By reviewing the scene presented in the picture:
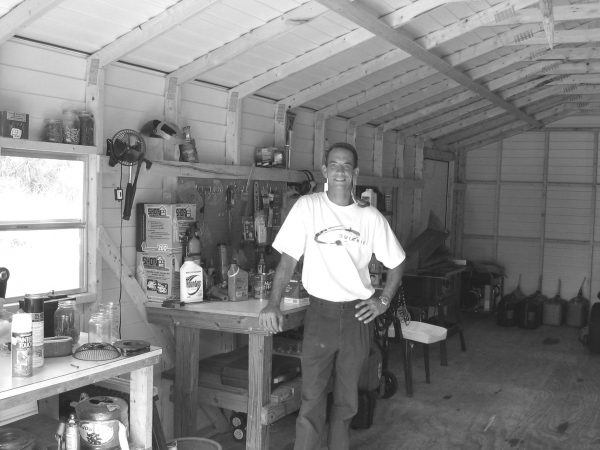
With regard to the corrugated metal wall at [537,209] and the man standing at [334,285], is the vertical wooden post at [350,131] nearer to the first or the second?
the man standing at [334,285]

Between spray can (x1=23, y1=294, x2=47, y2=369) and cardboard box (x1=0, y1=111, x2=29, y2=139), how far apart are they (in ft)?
2.85

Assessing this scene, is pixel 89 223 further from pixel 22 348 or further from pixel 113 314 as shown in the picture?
pixel 22 348

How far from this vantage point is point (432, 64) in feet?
16.8

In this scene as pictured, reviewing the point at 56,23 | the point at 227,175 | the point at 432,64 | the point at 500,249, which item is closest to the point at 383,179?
the point at 432,64

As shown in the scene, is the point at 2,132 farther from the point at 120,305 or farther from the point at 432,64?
the point at 432,64

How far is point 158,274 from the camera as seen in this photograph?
154 inches

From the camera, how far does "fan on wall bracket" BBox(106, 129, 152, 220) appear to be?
3549 millimetres

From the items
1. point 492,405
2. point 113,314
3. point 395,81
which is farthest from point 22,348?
point 395,81

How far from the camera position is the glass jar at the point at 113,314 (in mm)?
3166

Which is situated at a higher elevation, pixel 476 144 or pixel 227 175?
pixel 476 144

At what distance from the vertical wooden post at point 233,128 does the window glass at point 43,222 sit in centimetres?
132

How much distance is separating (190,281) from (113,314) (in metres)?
0.61

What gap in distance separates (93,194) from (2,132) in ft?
2.23

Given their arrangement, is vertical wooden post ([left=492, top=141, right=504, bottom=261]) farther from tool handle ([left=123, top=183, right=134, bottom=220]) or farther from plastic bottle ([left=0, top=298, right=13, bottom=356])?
plastic bottle ([left=0, top=298, right=13, bottom=356])
